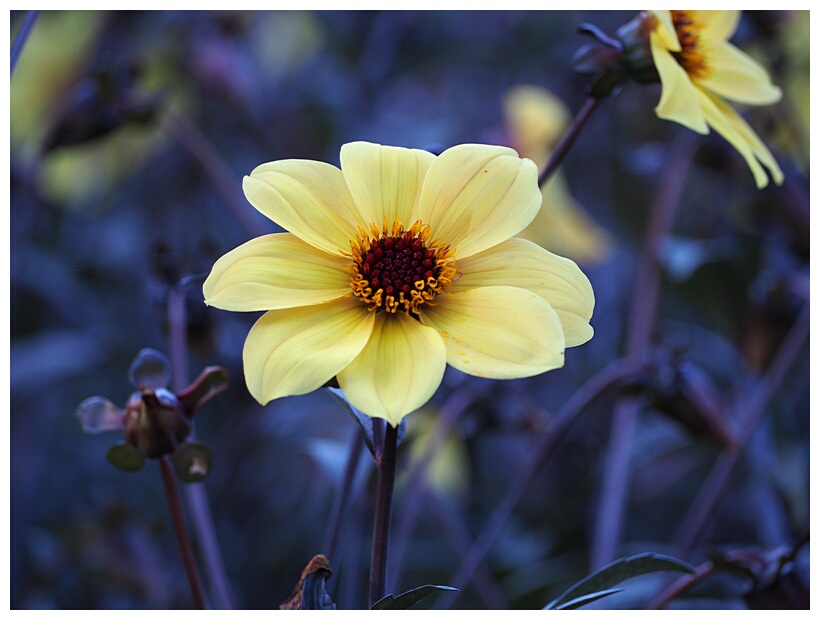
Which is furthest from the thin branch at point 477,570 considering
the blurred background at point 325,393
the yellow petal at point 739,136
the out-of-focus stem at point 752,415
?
the yellow petal at point 739,136

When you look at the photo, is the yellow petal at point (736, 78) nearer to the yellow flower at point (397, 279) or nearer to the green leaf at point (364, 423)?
the yellow flower at point (397, 279)

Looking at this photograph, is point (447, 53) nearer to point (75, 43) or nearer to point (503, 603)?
point (75, 43)

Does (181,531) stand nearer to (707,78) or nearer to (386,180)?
(386,180)

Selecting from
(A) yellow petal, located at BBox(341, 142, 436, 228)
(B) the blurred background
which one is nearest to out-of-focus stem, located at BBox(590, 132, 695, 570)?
(B) the blurred background

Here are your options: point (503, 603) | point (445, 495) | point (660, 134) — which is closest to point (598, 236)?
point (660, 134)

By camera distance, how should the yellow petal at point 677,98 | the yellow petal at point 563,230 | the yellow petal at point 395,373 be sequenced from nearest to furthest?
the yellow petal at point 395,373, the yellow petal at point 677,98, the yellow petal at point 563,230

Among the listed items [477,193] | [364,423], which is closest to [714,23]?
[477,193]
